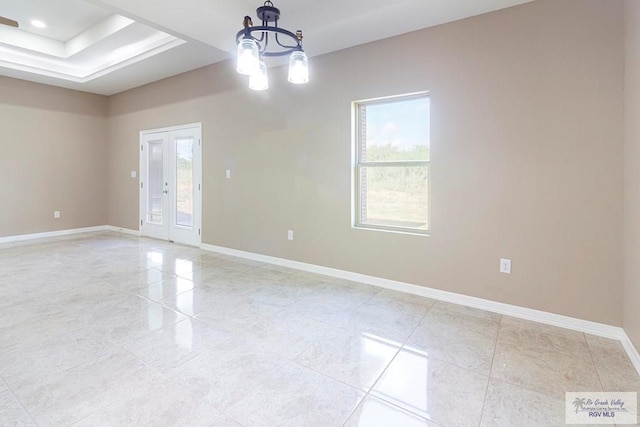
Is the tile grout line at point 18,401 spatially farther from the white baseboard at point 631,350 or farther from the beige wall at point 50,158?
the beige wall at point 50,158

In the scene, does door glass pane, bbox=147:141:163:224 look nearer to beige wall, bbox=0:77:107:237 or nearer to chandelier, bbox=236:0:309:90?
beige wall, bbox=0:77:107:237

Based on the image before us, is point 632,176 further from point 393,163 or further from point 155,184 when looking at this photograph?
point 155,184

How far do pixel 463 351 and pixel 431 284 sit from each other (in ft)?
3.50

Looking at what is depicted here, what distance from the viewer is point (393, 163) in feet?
11.5

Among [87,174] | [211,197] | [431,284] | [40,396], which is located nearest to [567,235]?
[431,284]

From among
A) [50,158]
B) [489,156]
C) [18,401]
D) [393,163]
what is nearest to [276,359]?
[18,401]

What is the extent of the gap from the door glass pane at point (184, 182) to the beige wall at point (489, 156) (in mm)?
1665

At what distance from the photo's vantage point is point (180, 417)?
1561mm

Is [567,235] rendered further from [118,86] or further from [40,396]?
[118,86]

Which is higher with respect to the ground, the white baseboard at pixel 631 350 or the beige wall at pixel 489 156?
the beige wall at pixel 489 156

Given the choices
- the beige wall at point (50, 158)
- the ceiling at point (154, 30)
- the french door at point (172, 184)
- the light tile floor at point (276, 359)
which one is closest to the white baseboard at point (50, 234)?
the beige wall at point (50, 158)

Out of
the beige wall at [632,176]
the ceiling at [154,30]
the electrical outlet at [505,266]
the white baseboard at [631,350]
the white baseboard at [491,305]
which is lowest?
the white baseboard at [631,350]

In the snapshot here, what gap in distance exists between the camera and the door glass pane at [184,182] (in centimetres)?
548

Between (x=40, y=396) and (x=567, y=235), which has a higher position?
(x=567, y=235)
